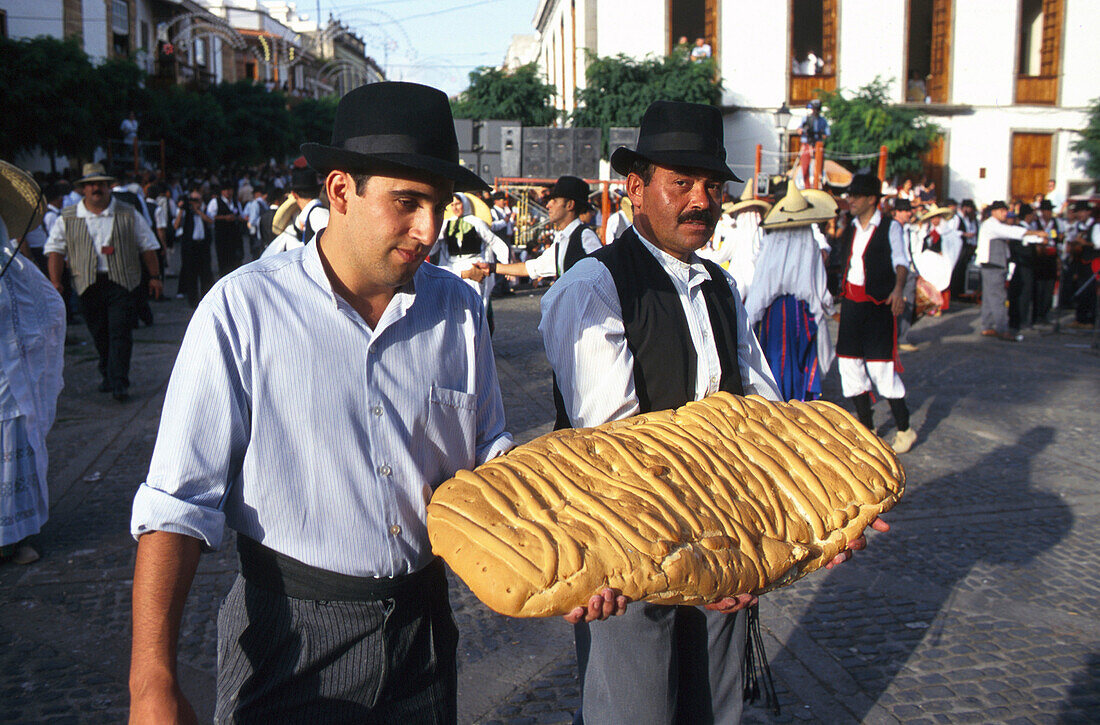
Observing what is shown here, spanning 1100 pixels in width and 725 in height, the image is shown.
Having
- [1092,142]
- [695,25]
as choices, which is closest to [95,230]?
[695,25]

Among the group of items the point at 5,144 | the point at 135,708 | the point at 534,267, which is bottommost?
the point at 135,708

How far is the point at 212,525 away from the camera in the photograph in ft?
5.66

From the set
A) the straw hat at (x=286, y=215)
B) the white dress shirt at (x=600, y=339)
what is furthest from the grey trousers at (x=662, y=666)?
the straw hat at (x=286, y=215)

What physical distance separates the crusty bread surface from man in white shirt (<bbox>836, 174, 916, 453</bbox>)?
4853 mm

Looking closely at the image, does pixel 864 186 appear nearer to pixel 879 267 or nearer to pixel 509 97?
pixel 879 267

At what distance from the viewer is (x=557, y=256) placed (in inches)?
288

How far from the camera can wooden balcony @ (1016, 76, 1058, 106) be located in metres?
31.5

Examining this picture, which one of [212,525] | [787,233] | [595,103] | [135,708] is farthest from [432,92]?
[595,103]

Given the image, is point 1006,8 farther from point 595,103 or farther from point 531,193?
point 531,193

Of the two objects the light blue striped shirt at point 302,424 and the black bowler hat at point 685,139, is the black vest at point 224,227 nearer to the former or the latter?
the black bowler hat at point 685,139

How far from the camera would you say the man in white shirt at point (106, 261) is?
7934 millimetres

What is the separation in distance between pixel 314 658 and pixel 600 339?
3.54 feet

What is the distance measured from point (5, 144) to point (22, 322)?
60.6 ft

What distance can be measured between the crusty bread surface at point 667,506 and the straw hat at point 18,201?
13.4 ft
